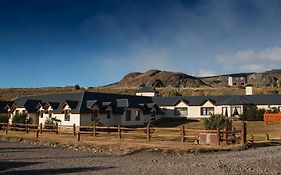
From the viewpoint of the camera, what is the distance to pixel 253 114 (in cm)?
5425

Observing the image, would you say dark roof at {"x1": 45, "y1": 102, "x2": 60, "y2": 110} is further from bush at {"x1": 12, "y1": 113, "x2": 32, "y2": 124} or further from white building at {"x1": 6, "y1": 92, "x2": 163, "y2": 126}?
bush at {"x1": 12, "y1": 113, "x2": 32, "y2": 124}

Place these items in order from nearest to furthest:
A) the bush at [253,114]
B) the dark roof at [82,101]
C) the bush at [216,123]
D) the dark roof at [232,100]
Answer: the bush at [216,123], the dark roof at [82,101], the bush at [253,114], the dark roof at [232,100]

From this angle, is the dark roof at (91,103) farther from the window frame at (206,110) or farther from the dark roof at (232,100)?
the window frame at (206,110)

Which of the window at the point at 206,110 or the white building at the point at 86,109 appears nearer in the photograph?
the white building at the point at 86,109

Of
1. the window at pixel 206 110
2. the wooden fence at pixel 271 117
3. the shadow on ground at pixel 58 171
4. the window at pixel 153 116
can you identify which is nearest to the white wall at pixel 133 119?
the window at pixel 153 116

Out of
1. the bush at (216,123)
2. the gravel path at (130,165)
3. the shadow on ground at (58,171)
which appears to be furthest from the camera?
the bush at (216,123)

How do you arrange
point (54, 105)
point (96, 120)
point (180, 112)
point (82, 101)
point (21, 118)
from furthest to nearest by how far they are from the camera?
1. point (180, 112)
2. point (54, 105)
3. point (82, 101)
4. point (21, 118)
5. point (96, 120)

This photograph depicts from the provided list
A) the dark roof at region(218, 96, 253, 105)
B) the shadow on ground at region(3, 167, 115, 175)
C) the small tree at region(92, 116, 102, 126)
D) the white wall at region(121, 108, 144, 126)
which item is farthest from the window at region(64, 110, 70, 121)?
the shadow on ground at region(3, 167, 115, 175)

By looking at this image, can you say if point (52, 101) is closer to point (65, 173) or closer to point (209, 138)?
point (209, 138)

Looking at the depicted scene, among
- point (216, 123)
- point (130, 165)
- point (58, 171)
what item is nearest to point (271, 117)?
point (216, 123)

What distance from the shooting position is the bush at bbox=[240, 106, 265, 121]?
178 feet

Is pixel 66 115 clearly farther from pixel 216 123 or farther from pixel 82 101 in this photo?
pixel 216 123

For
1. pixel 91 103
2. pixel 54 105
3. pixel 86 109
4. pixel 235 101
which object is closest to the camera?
pixel 86 109

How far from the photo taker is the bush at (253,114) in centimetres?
5412
